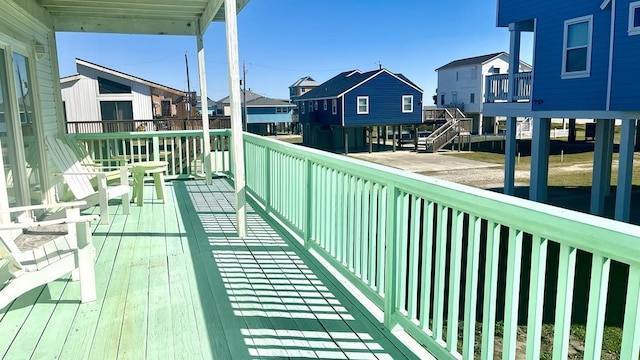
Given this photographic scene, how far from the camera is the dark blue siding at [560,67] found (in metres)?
9.70

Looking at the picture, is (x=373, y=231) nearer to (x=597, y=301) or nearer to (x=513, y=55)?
(x=597, y=301)

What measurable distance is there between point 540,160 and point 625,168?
2.22 m

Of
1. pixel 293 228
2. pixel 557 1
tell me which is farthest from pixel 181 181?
pixel 557 1

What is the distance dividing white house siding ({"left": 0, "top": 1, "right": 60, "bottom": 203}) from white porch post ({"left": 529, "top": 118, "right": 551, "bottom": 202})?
33.5ft

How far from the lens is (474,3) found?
52.7 meters

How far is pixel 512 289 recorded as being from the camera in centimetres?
157

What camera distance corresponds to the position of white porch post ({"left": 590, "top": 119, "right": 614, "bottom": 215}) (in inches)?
399

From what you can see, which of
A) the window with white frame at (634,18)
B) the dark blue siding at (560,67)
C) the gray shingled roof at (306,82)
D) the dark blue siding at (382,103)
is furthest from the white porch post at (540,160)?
the gray shingled roof at (306,82)

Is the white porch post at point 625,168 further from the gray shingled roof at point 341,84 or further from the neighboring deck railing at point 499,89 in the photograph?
the gray shingled roof at point 341,84

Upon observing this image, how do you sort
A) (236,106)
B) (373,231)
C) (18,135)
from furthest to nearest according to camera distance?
(18,135)
(236,106)
(373,231)

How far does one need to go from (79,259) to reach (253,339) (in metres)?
1.19

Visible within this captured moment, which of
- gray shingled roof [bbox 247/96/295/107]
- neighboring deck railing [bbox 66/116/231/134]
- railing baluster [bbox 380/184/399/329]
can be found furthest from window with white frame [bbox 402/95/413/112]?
railing baluster [bbox 380/184/399/329]

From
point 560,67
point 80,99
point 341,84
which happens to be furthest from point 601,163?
point 80,99

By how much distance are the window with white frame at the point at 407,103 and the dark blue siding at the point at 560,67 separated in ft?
52.7
